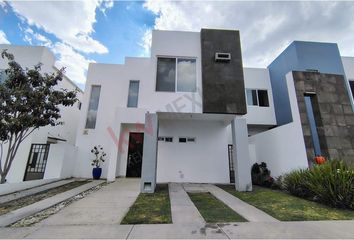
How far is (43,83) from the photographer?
21.6ft

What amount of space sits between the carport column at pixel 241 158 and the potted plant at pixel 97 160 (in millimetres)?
7073

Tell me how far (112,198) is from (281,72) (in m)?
11.8

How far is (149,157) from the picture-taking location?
6.45m

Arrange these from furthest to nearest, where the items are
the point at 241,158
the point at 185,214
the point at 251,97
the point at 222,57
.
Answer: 1. the point at 251,97
2. the point at 222,57
3. the point at 241,158
4. the point at 185,214

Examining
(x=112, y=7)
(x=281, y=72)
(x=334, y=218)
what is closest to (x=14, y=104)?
(x=112, y=7)

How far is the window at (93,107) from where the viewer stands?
1011cm

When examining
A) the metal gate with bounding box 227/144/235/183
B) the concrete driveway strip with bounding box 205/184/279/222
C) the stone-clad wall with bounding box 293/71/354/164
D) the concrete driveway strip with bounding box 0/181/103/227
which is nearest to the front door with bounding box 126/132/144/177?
the concrete driveway strip with bounding box 0/181/103/227

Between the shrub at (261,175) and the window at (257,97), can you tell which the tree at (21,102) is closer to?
the shrub at (261,175)

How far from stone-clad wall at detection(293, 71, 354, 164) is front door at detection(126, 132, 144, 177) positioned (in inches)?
310

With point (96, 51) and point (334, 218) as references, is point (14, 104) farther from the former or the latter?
point (334, 218)

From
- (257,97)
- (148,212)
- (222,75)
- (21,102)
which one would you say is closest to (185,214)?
(148,212)

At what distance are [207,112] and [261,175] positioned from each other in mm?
4447

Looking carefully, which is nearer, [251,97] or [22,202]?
[22,202]

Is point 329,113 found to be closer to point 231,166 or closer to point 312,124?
point 312,124
